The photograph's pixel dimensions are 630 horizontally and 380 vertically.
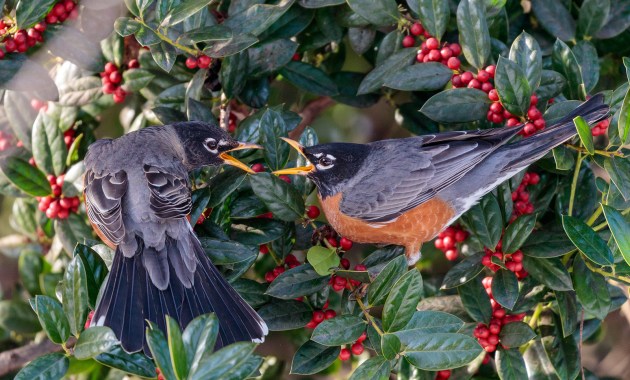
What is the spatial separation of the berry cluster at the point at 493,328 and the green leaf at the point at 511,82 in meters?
0.73

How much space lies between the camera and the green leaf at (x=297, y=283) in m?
2.72

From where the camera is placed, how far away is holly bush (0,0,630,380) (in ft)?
8.51

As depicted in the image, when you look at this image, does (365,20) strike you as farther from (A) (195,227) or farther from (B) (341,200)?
(A) (195,227)

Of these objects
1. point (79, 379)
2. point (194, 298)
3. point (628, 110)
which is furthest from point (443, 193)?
point (79, 379)

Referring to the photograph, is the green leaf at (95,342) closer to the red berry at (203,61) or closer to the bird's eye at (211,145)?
the bird's eye at (211,145)

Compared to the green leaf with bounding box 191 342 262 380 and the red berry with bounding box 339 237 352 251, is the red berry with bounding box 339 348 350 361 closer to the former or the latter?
the red berry with bounding box 339 237 352 251

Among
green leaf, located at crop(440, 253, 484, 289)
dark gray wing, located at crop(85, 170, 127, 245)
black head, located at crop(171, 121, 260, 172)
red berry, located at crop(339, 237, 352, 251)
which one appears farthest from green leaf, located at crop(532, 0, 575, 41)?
dark gray wing, located at crop(85, 170, 127, 245)

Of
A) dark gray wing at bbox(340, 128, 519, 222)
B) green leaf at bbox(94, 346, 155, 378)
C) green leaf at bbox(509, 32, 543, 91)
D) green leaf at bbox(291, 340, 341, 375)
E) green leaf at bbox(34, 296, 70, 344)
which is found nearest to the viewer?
green leaf at bbox(34, 296, 70, 344)

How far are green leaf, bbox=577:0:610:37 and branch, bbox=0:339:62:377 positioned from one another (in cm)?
256

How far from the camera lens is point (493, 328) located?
9.68 ft

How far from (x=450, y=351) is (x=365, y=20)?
4.75 feet

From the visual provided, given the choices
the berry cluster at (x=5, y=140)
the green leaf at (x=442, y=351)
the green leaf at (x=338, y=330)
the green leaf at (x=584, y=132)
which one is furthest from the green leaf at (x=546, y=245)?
the berry cluster at (x=5, y=140)

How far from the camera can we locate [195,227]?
2.98 metres

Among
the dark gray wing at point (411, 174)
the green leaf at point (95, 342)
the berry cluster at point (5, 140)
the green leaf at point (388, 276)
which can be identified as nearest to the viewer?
the green leaf at point (95, 342)
